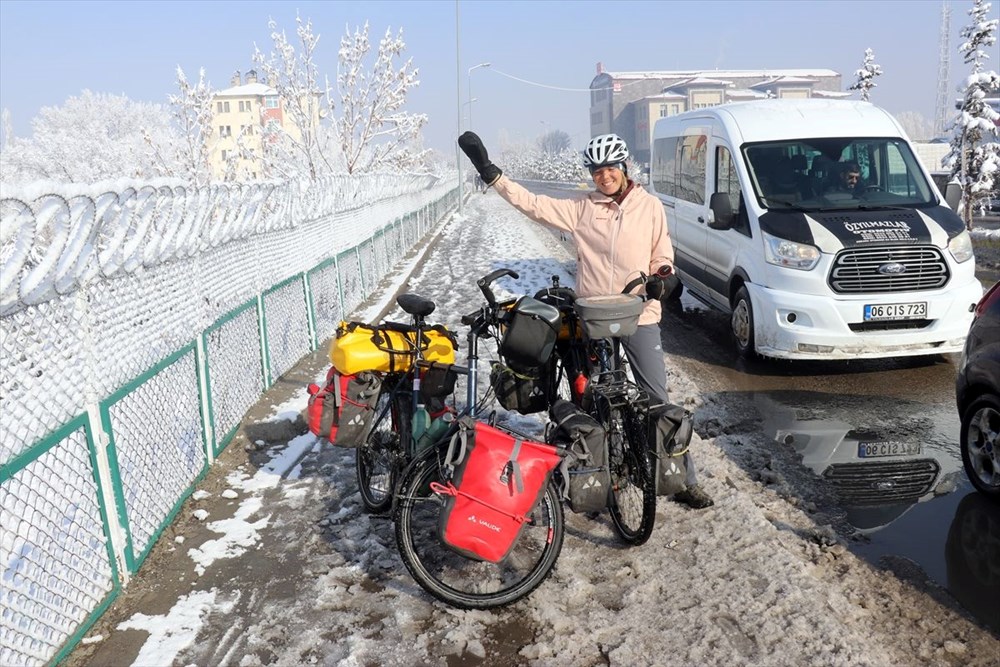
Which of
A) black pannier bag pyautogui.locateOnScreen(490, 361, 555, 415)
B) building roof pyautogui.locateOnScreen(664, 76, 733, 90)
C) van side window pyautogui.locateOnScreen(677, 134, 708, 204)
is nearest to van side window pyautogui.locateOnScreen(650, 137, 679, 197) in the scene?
van side window pyautogui.locateOnScreen(677, 134, 708, 204)

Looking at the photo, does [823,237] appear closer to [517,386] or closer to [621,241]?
[621,241]

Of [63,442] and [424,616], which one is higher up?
[63,442]

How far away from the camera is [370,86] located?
3438 centimetres

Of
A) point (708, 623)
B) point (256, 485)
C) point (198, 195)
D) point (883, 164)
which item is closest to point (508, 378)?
point (708, 623)

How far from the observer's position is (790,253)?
7754mm

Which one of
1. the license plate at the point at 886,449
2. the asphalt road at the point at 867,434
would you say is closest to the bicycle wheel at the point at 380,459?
the asphalt road at the point at 867,434

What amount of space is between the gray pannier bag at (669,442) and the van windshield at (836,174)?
198 inches

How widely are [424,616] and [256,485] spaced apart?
212 centimetres

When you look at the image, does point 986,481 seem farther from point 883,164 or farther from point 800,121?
point 800,121

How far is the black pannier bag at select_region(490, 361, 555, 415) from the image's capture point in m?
4.55

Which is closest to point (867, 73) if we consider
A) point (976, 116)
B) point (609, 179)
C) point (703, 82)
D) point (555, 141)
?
point (976, 116)

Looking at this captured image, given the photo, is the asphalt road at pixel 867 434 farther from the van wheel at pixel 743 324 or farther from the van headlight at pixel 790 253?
the van headlight at pixel 790 253

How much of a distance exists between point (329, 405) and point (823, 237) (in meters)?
5.11

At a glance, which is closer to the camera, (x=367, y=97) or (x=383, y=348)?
(x=383, y=348)
